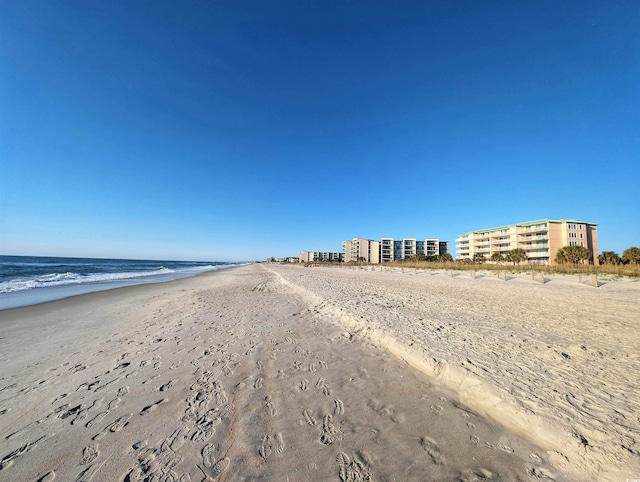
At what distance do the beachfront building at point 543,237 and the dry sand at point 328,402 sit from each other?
6231 centimetres

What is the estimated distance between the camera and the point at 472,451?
8.46ft

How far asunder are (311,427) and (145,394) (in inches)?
105

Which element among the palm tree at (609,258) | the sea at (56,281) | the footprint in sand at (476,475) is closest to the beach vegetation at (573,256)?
the palm tree at (609,258)

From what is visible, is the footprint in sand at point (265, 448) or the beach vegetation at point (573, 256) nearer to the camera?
the footprint in sand at point (265, 448)

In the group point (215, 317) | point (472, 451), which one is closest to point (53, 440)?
point (472, 451)

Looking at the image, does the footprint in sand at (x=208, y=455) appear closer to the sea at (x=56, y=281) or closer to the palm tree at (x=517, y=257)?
the sea at (x=56, y=281)

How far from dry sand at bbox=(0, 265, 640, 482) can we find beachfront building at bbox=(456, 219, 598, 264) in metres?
62.3

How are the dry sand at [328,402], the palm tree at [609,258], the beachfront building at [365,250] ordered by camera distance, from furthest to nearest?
the beachfront building at [365,250] → the palm tree at [609,258] → the dry sand at [328,402]

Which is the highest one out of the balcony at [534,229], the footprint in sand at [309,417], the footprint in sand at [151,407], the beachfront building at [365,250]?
the balcony at [534,229]

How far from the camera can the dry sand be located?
7.97 feet

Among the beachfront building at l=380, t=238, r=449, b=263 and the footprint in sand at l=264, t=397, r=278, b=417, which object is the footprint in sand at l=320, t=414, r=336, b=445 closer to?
the footprint in sand at l=264, t=397, r=278, b=417

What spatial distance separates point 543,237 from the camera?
5738cm

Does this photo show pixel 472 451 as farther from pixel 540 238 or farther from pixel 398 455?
pixel 540 238

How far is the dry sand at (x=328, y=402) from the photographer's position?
2428mm
